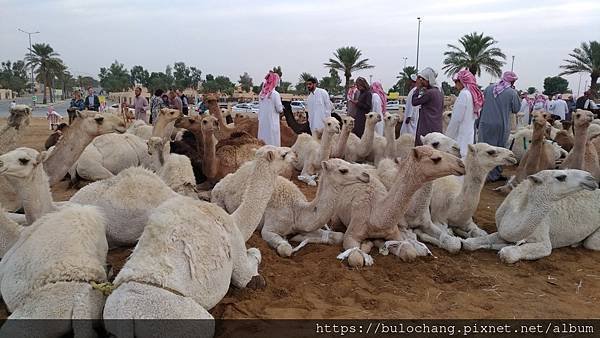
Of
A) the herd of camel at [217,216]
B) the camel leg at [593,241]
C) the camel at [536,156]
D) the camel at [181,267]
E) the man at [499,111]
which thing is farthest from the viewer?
the man at [499,111]

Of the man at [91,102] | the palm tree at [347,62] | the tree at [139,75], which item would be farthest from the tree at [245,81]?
the man at [91,102]

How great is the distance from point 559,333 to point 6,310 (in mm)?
4558

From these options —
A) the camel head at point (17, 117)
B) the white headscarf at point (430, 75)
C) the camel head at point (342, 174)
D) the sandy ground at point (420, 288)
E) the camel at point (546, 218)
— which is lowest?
the sandy ground at point (420, 288)

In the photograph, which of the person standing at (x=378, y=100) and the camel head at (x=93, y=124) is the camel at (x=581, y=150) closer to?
the person standing at (x=378, y=100)

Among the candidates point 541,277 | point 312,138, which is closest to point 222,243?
point 541,277

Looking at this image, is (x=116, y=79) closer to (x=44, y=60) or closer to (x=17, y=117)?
(x=44, y=60)

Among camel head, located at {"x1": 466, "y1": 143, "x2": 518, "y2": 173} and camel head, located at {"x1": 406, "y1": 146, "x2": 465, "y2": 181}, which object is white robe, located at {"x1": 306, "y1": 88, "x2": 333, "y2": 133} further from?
camel head, located at {"x1": 406, "y1": 146, "x2": 465, "y2": 181}

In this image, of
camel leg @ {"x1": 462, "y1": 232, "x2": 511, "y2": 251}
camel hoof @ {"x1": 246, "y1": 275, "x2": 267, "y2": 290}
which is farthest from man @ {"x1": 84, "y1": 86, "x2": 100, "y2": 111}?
camel leg @ {"x1": 462, "y1": 232, "x2": 511, "y2": 251}

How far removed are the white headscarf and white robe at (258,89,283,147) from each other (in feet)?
12.4

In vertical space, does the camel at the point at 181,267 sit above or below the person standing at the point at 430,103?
below

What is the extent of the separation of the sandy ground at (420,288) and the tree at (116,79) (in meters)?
82.5

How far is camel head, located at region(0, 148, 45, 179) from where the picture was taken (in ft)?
15.5

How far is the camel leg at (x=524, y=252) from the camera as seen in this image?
569cm

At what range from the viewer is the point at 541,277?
17.6 ft
